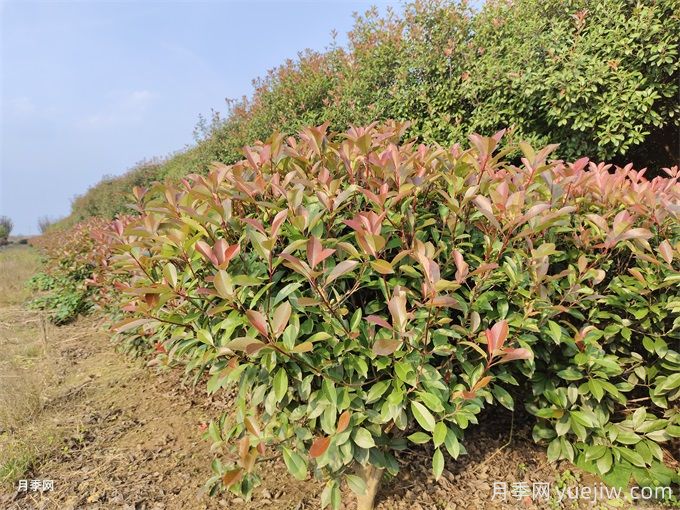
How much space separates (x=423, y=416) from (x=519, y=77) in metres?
3.50

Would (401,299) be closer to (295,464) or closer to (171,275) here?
(295,464)

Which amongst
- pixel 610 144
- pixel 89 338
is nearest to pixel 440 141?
pixel 610 144

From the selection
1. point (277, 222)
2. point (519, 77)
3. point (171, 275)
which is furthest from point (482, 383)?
point (519, 77)

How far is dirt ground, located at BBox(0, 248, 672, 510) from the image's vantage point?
2055 millimetres

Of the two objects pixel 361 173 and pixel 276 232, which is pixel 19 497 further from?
pixel 361 173

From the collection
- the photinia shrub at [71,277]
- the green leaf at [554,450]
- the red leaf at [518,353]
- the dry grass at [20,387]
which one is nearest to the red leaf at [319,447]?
the red leaf at [518,353]

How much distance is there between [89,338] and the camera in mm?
4441

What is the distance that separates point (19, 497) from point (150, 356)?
4.21 feet

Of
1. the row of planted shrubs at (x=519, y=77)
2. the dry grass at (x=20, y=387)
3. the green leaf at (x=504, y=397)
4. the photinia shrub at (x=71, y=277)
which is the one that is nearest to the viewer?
the green leaf at (x=504, y=397)

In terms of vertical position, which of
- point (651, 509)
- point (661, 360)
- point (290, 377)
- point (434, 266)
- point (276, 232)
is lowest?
point (651, 509)

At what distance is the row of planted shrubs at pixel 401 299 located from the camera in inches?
59.2

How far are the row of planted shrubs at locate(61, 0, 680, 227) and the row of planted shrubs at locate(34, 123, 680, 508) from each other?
1.98 meters

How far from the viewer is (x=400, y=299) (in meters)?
1.43

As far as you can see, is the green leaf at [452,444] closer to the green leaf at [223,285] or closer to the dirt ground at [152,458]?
the dirt ground at [152,458]
